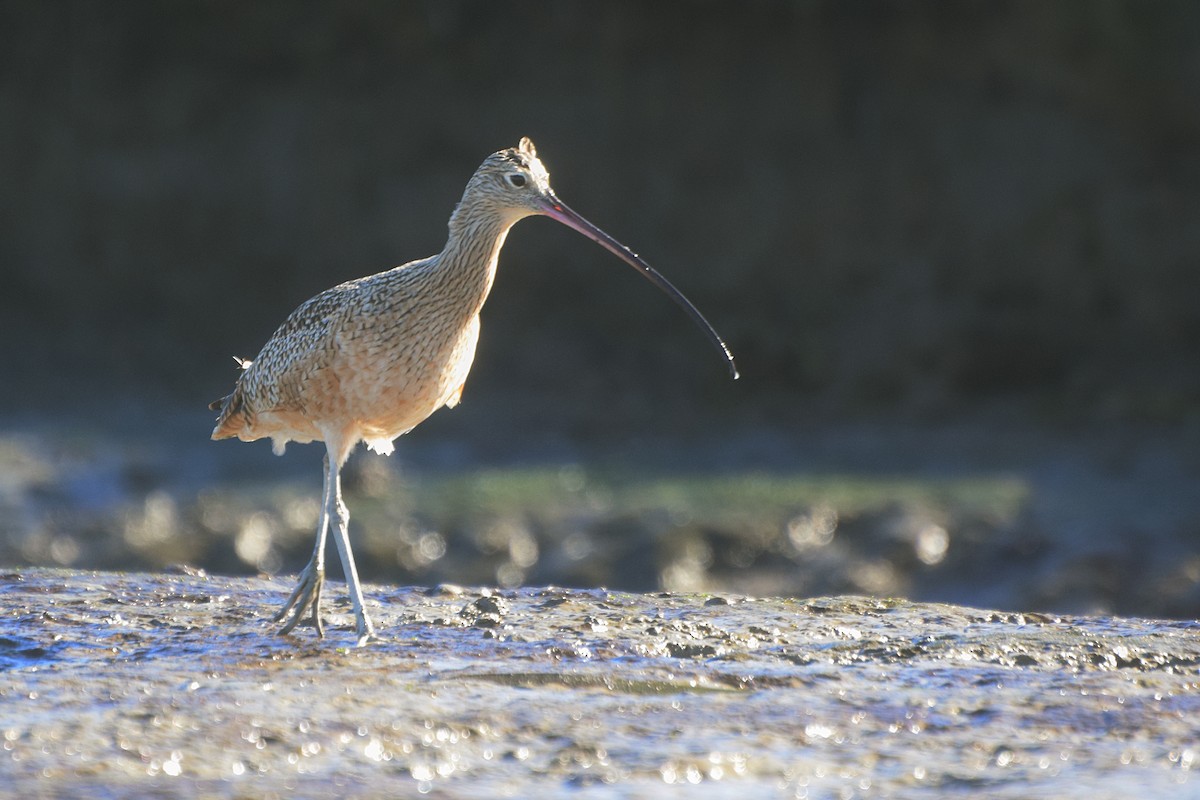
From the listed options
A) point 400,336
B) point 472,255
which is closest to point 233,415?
point 400,336

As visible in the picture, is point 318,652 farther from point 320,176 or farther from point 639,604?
point 320,176

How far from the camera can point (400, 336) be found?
6.25m

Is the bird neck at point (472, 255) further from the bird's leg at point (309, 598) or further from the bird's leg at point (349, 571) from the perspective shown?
the bird's leg at point (309, 598)

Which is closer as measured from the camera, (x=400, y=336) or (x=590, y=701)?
(x=590, y=701)

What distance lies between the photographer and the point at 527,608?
648cm

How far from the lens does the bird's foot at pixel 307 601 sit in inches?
240

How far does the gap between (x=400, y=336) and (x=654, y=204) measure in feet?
33.7

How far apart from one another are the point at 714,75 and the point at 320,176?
3.87 metres

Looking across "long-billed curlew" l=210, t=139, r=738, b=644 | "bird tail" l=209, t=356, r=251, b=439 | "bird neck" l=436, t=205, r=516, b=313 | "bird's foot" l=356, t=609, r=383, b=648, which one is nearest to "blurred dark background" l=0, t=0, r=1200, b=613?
"bird tail" l=209, t=356, r=251, b=439

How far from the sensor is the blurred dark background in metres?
15.1

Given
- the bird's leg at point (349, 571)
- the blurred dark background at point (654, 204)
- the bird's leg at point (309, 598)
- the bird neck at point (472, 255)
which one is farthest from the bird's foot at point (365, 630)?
the blurred dark background at point (654, 204)

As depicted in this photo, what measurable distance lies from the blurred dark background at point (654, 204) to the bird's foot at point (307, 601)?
25.9ft

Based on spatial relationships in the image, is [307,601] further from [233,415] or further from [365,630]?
[233,415]

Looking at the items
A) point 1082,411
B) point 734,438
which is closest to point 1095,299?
point 1082,411
